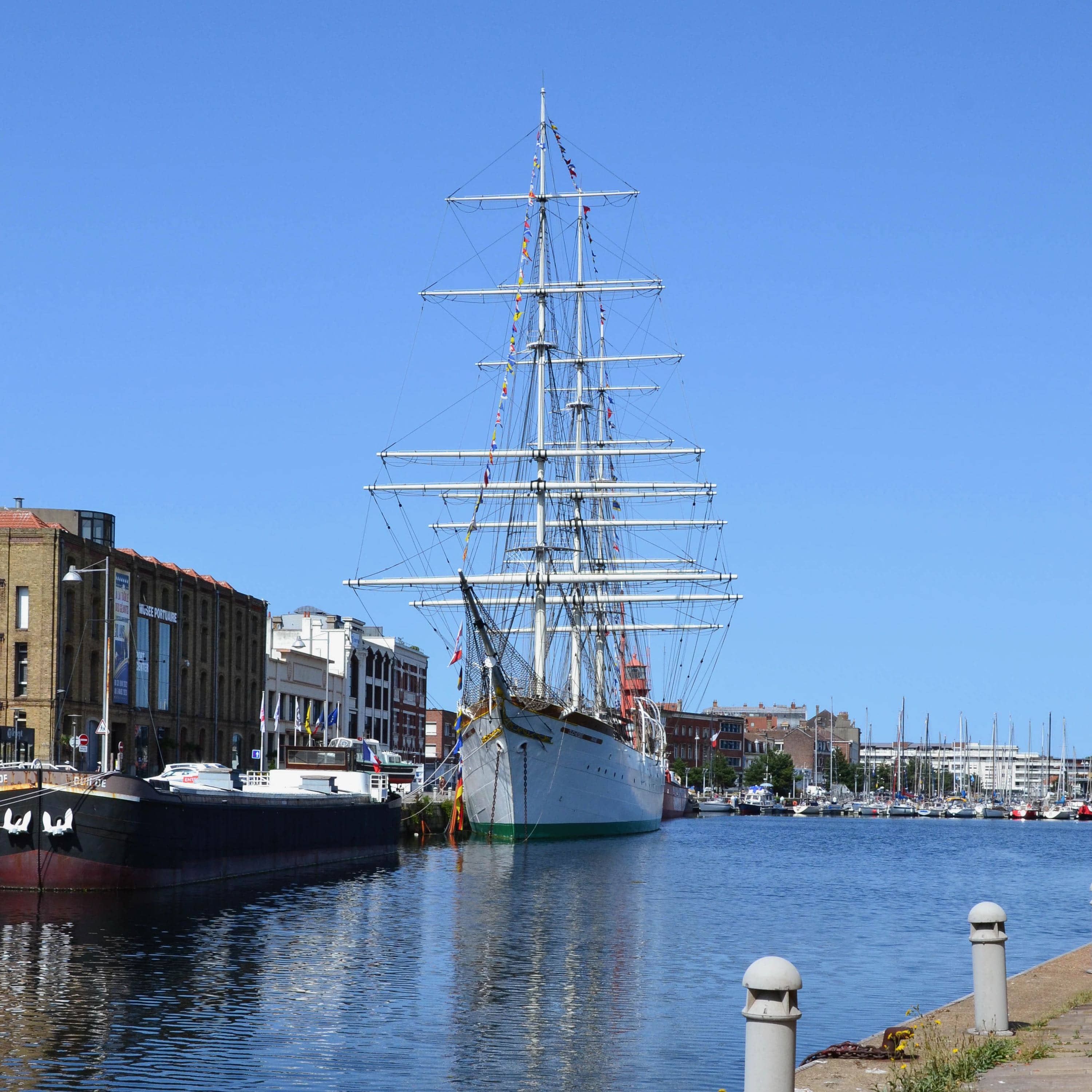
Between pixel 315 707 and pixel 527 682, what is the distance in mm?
43748

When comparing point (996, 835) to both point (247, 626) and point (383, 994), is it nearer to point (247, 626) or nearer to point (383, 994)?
point (247, 626)

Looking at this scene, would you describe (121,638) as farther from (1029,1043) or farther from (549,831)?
(1029,1043)

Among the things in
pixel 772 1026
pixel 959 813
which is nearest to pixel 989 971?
pixel 772 1026

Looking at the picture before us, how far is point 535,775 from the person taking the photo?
6981 centimetres

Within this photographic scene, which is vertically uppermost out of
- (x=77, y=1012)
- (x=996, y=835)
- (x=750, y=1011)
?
(x=750, y=1011)

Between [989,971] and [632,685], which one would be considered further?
[632,685]

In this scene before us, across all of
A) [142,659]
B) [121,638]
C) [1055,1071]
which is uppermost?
[121,638]

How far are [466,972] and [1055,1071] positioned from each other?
14159 millimetres

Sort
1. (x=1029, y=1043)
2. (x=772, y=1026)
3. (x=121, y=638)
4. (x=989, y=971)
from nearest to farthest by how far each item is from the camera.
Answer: (x=772, y=1026)
(x=1029, y=1043)
(x=989, y=971)
(x=121, y=638)

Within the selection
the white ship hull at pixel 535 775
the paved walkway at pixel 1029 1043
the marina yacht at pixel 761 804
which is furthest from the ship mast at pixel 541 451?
the marina yacht at pixel 761 804

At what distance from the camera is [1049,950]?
30766 millimetres

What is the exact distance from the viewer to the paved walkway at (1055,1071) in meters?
12.5

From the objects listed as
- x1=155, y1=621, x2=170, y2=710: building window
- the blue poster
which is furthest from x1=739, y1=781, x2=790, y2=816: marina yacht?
the blue poster

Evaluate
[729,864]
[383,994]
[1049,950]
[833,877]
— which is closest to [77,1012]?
[383,994]
